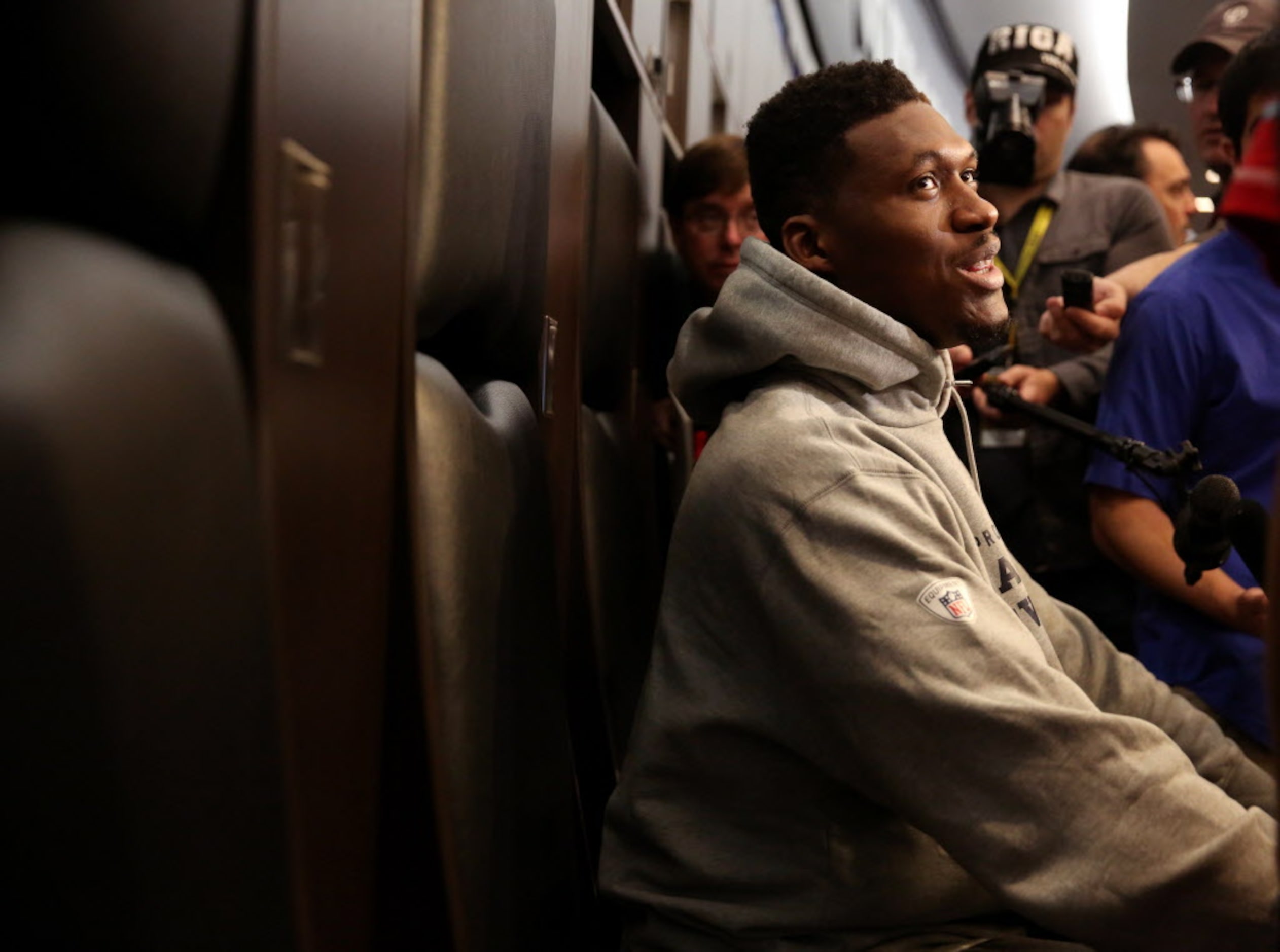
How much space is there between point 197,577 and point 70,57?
192mm

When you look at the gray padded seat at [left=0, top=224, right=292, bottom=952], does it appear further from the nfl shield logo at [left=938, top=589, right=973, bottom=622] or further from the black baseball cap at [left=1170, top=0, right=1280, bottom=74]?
the black baseball cap at [left=1170, top=0, right=1280, bottom=74]

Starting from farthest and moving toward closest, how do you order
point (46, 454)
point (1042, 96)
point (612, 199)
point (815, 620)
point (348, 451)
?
point (1042, 96) < point (612, 199) < point (815, 620) < point (348, 451) < point (46, 454)

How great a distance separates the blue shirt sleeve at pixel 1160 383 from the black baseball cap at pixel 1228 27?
705 mm

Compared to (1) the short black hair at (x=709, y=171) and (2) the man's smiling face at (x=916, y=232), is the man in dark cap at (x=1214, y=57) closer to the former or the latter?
(1) the short black hair at (x=709, y=171)

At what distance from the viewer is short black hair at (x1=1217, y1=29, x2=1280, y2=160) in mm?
1615

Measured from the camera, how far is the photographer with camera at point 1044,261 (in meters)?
1.95

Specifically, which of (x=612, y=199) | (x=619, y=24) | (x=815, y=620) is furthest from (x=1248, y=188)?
(x=619, y=24)

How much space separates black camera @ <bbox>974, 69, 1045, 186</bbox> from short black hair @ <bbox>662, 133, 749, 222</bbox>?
402mm

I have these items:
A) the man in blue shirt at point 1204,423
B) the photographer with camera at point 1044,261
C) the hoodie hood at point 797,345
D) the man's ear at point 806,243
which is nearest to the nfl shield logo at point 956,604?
the hoodie hood at point 797,345

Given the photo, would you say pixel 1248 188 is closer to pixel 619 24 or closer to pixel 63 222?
pixel 63 222

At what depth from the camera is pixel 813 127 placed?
1.30 m

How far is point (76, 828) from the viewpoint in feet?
1.46

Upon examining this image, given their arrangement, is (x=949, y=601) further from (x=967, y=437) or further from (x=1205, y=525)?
(x=967, y=437)

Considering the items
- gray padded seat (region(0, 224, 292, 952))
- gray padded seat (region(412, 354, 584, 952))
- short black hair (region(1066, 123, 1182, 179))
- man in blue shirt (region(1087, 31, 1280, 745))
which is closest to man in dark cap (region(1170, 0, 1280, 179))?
man in blue shirt (region(1087, 31, 1280, 745))
